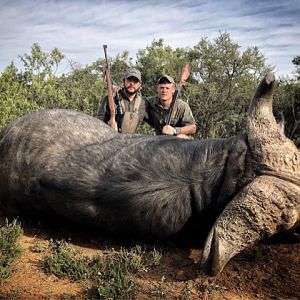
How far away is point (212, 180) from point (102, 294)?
1150mm

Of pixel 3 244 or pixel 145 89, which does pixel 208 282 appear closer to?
pixel 3 244

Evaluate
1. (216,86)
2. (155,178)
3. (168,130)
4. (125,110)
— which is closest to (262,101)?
(155,178)

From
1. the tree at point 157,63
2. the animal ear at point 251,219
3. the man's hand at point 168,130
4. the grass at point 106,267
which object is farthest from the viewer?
the tree at point 157,63

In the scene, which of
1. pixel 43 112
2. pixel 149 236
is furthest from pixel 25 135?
pixel 149 236

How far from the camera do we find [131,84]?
25.8 ft

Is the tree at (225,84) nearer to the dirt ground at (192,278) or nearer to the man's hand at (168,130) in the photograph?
the man's hand at (168,130)

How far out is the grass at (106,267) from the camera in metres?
3.07

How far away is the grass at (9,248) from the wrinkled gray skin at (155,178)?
325 mm

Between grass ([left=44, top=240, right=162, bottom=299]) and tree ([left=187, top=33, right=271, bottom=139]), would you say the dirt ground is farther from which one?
tree ([left=187, top=33, right=271, bottom=139])

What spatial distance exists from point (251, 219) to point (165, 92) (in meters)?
5.11

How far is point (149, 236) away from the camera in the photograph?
3.69m

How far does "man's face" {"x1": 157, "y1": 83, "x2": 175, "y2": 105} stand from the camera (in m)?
7.79

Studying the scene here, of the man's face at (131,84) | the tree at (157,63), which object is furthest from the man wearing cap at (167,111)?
the tree at (157,63)

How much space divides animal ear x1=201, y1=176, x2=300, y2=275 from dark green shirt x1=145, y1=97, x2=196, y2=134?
4868 millimetres
